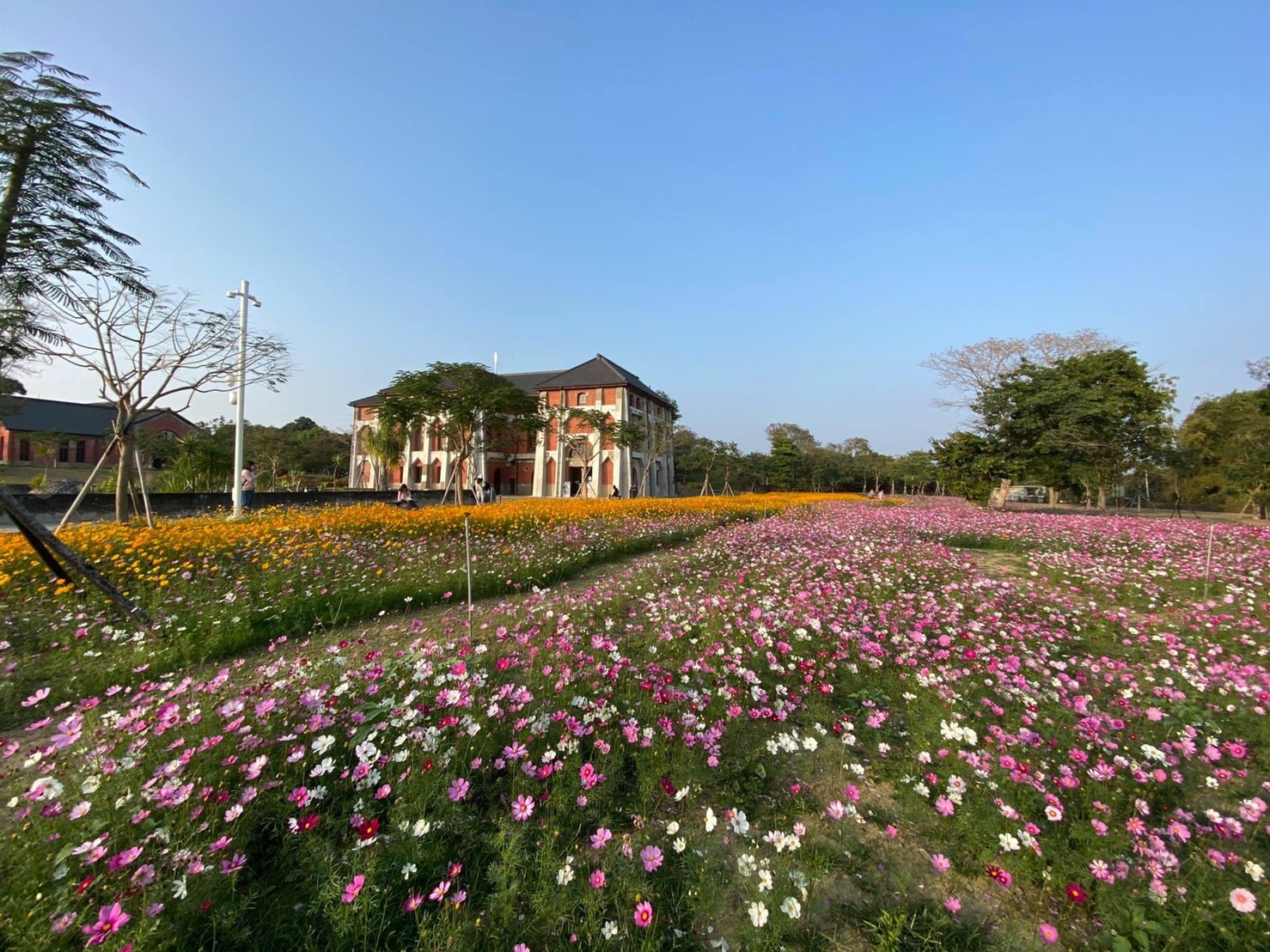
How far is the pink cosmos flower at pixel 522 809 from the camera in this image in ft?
6.24

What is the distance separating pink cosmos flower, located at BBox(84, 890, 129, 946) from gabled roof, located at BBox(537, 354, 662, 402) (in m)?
37.9

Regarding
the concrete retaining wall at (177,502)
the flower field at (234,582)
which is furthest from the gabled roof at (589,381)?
the flower field at (234,582)

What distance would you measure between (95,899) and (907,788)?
9.55 ft

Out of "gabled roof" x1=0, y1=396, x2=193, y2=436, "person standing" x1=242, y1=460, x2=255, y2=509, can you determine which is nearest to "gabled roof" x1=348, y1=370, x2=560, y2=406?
"gabled roof" x1=0, y1=396, x2=193, y2=436

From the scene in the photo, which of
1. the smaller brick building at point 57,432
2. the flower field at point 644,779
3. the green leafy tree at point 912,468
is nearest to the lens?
the flower field at point 644,779

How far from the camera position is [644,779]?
2268mm

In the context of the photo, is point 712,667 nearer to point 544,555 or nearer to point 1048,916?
point 1048,916

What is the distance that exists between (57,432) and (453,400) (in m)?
51.3

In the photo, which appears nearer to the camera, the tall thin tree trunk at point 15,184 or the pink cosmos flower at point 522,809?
the pink cosmos flower at point 522,809

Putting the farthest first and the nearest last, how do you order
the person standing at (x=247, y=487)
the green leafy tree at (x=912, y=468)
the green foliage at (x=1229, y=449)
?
the green leafy tree at (x=912, y=468) < the green foliage at (x=1229, y=449) < the person standing at (x=247, y=487)

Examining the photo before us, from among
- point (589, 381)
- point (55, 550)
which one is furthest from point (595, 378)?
point (55, 550)

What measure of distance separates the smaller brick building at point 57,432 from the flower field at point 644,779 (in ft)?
170

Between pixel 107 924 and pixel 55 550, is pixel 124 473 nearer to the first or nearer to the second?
pixel 55 550

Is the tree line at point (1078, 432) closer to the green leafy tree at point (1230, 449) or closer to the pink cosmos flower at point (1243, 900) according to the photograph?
the green leafy tree at point (1230, 449)
